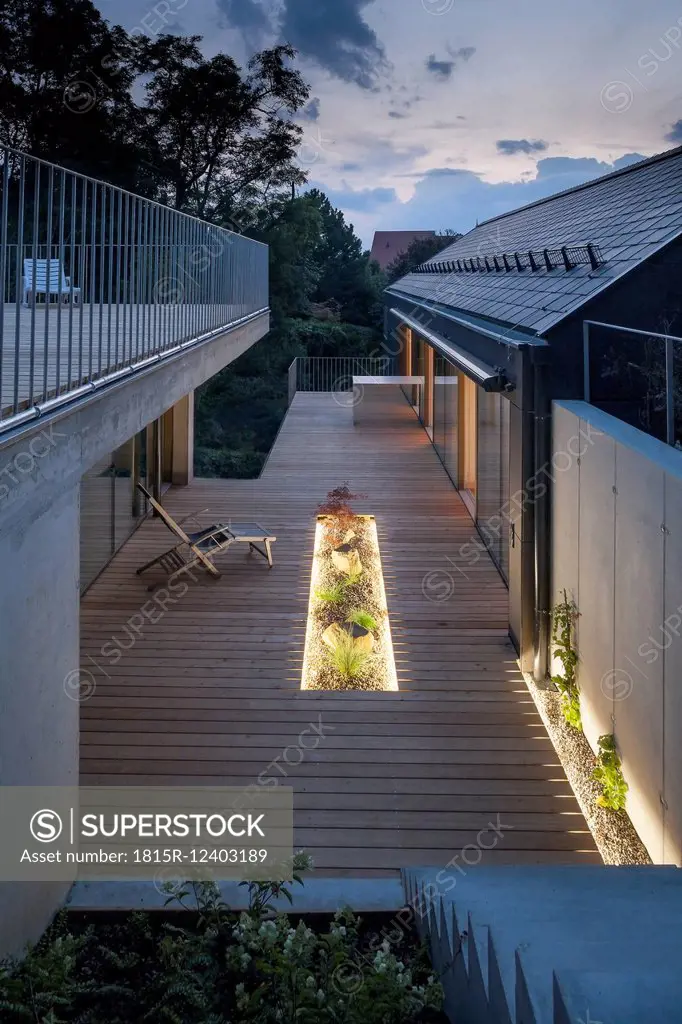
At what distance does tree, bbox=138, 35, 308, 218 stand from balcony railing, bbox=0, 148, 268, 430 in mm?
15925

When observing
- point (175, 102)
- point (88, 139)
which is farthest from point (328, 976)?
point (175, 102)

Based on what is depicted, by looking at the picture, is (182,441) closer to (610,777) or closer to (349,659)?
(349,659)

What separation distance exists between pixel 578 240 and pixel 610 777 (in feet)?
22.2

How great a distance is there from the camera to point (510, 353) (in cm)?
714

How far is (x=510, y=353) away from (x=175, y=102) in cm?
2312

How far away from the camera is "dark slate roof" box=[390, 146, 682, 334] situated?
22.7 feet

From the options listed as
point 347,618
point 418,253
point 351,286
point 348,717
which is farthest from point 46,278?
point 418,253

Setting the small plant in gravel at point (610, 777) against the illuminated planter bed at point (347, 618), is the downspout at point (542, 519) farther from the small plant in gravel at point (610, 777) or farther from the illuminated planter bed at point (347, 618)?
the small plant in gravel at point (610, 777)

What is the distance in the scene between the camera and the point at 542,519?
6.59 m

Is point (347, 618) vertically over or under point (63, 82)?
under

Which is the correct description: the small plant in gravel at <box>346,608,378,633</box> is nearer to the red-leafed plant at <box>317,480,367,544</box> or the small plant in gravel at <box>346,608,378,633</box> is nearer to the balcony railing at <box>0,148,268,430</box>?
the red-leafed plant at <box>317,480,367,544</box>

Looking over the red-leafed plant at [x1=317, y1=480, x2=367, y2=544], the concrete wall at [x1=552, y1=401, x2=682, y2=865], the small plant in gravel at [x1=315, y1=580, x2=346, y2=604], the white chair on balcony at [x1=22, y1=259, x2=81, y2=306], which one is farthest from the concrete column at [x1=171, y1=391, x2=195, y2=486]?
the concrete wall at [x1=552, y1=401, x2=682, y2=865]

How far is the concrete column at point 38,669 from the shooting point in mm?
3283

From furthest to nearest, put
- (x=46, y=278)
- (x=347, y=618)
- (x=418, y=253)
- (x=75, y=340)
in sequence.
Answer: (x=418, y=253), (x=347, y=618), (x=75, y=340), (x=46, y=278)
